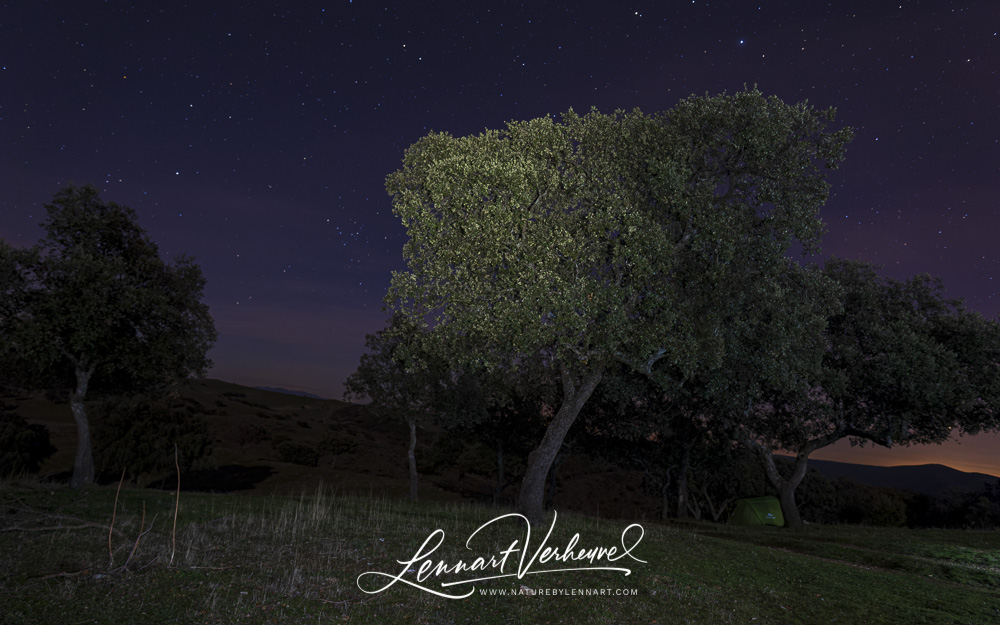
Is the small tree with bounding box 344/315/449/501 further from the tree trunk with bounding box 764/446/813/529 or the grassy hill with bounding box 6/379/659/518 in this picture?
the tree trunk with bounding box 764/446/813/529

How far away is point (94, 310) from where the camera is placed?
23094 millimetres

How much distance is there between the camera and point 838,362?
29984 millimetres

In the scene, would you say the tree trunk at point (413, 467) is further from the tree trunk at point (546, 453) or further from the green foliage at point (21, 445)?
the green foliage at point (21, 445)

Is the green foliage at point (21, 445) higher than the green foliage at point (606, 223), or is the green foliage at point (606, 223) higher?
the green foliage at point (606, 223)

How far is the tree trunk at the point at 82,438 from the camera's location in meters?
23.4

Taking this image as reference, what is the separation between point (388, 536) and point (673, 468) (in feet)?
123

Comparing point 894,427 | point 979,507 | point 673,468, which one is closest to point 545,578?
point 894,427

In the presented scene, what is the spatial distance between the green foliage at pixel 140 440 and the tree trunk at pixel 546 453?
3729 cm

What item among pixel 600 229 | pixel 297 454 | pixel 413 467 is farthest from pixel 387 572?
pixel 297 454

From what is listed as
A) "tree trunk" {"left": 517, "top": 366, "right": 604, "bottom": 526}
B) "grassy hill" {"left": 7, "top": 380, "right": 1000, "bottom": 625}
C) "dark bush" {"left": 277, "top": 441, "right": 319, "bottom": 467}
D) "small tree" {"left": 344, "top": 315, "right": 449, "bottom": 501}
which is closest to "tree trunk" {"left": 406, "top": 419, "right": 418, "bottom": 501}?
"small tree" {"left": 344, "top": 315, "right": 449, "bottom": 501}

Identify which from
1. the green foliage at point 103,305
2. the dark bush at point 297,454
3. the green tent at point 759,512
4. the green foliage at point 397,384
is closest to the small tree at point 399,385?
the green foliage at point 397,384

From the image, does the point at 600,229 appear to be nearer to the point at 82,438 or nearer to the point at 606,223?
the point at 606,223

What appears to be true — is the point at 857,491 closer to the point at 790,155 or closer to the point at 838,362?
the point at 838,362

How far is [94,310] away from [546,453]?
22561 mm
